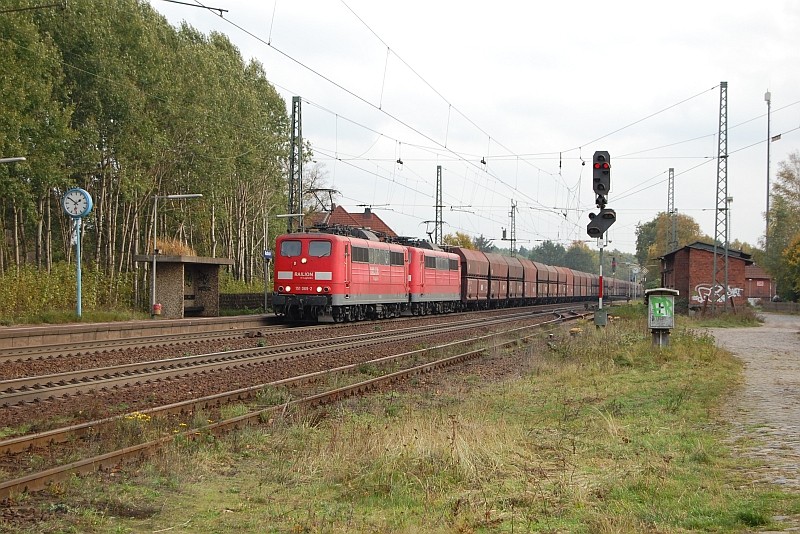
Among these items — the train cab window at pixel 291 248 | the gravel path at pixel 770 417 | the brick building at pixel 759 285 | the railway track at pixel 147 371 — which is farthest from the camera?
the brick building at pixel 759 285

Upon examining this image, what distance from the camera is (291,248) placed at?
30984 mm

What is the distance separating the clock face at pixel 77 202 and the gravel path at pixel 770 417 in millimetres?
20107

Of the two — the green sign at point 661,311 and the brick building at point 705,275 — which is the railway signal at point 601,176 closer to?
the green sign at point 661,311

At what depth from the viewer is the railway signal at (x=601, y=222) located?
60.6 ft

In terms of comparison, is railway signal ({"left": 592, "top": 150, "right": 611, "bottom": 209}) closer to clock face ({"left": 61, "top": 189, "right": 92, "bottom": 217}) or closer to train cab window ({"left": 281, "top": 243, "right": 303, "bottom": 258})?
train cab window ({"left": 281, "top": 243, "right": 303, "bottom": 258})

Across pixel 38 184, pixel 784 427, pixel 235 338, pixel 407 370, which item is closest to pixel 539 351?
pixel 407 370

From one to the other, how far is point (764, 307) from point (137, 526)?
68.1m

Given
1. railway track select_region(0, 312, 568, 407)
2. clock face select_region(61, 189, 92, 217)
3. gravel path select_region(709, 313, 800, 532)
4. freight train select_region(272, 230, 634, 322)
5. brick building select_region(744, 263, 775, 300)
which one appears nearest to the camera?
gravel path select_region(709, 313, 800, 532)

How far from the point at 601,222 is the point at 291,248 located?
1485cm

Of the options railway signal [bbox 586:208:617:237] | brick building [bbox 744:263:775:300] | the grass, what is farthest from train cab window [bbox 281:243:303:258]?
brick building [bbox 744:263:775:300]

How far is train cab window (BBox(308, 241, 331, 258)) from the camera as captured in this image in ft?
98.6

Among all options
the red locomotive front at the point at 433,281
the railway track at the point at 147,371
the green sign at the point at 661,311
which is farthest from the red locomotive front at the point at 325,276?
the green sign at the point at 661,311

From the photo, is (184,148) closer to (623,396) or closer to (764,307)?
(623,396)

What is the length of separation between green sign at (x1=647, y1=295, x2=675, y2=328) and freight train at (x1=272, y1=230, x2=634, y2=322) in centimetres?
1341
